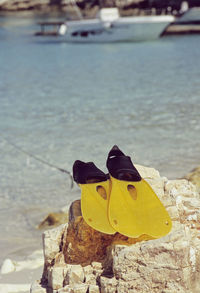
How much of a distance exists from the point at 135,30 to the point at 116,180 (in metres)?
31.1

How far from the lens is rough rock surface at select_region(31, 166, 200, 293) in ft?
9.18

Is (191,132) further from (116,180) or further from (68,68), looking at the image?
(68,68)

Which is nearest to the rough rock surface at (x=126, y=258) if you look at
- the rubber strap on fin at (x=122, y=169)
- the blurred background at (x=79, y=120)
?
the rubber strap on fin at (x=122, y=169)

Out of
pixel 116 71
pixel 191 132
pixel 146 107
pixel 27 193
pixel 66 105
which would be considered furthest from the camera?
pixel 116 71

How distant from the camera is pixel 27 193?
6965 mm

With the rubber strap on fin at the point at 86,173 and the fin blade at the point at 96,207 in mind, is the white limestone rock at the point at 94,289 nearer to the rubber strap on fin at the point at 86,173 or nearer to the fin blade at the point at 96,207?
the fin blade at the point at 96,207

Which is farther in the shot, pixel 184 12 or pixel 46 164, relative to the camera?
pixel 184 12

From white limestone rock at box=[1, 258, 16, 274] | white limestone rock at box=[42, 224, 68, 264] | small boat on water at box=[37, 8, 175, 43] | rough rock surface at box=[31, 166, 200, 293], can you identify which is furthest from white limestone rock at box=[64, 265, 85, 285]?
small boat on water at box=[37, 8, 175, 43]

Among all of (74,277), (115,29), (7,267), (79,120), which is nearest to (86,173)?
(74,277)

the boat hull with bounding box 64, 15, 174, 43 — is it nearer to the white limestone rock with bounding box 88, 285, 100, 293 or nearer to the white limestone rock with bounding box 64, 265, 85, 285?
the white limestone rock with bounding box 64, 265, 85, 285

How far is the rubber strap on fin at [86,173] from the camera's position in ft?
10.7

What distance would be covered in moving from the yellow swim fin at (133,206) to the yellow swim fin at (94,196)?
0.06m

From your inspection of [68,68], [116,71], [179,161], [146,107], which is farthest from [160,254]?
[68,68]

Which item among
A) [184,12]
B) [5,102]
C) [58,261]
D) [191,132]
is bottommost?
[184,12]
